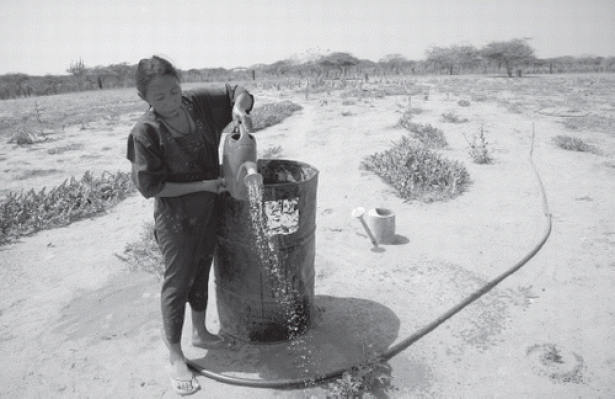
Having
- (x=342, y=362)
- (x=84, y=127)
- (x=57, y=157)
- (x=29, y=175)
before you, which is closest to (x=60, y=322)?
(x=342, y=362)

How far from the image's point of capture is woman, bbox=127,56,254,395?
1933mm

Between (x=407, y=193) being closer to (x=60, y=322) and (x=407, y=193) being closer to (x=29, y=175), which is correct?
(x=60, y=322)

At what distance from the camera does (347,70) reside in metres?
45.0

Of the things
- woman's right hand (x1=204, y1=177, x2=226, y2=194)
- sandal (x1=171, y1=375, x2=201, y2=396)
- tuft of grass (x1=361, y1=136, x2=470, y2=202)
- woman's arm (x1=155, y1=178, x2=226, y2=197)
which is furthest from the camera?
tuft of grass (x1=361, y1=136, x2=470, y2=202)

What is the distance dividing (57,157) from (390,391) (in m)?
8.36

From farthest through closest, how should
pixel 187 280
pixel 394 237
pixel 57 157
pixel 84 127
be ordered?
1. pixel 84 127
2. pixel 57 157
3. pixel 394 237
4. pixel 187 280

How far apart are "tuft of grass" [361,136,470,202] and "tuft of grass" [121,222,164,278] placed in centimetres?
299

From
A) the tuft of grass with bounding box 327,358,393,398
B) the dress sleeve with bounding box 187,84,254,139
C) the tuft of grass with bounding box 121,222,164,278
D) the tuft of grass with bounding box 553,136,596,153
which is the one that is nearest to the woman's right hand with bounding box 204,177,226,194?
the dress sleeve with bounding box 187,84,254,139

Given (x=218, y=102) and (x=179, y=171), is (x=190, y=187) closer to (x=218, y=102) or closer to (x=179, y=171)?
(x=179, y=171)

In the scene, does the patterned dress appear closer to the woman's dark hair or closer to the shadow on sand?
the woman's dark hair

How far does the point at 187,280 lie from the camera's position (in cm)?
223

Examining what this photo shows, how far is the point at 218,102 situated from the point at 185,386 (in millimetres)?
1579

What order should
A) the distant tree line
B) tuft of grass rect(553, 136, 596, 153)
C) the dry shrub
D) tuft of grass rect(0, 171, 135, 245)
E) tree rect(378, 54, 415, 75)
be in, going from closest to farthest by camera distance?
tuft of grass rect(0, 171, 135, 245), tuft of grass rect(553, 136, 596, 153), the dry shrub, the distant tree line, tree rect(378, 54, 415, 75)

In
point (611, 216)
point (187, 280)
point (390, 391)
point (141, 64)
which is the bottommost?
point (390, 391)
